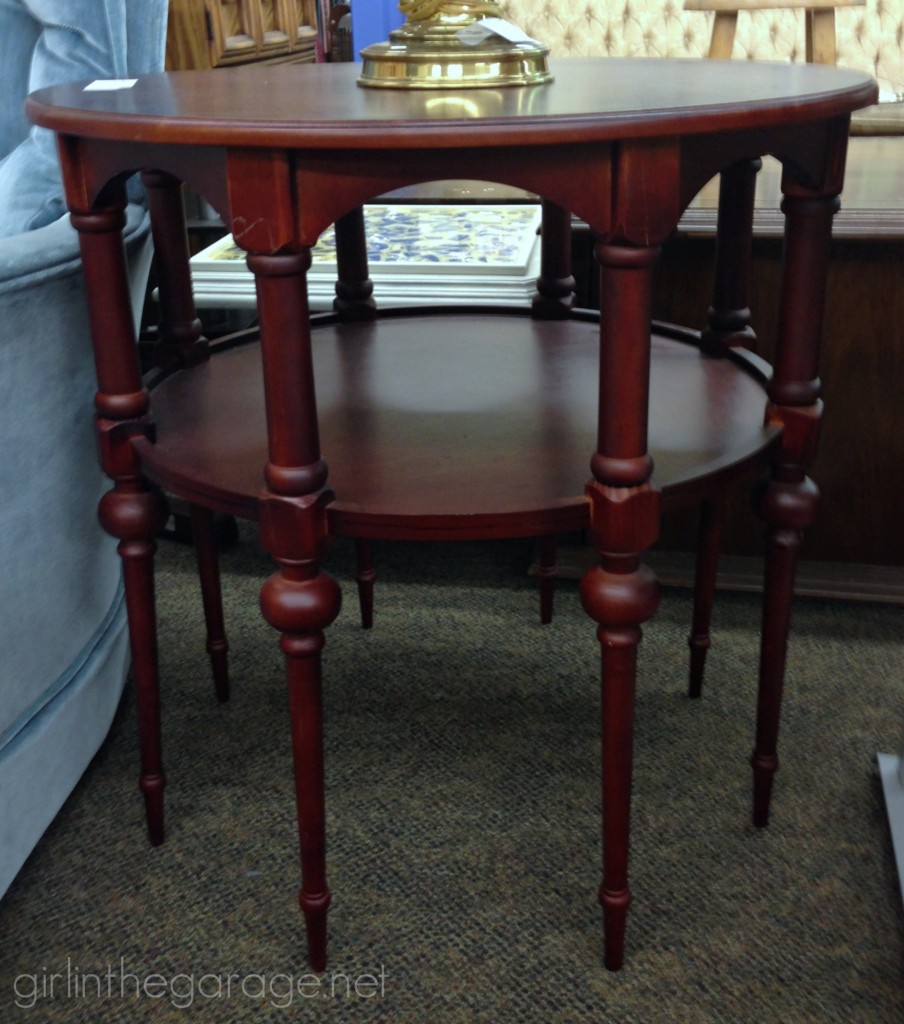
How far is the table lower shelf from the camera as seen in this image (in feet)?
2.94

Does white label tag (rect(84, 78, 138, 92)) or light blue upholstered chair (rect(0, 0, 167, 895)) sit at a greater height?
white label tag (rect(84, 78, 138, 92))

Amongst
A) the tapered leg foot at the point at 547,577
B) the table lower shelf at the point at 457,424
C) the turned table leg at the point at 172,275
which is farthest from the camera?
the tapered leg foot at the point at 547,577

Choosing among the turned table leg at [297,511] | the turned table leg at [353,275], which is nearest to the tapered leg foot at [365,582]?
the turned table leg at [353,275]

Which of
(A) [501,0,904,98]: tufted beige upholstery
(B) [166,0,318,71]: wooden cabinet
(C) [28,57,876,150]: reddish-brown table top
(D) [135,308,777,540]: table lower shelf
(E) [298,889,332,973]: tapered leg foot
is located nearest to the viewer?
(C) [28,57,876,150]: reddish-brown table top

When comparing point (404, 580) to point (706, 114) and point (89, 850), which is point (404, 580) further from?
point (706, 114)

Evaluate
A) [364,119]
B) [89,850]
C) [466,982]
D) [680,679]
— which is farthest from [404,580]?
[364,119]

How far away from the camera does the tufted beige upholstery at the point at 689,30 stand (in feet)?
12.8

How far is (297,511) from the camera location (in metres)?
0.84

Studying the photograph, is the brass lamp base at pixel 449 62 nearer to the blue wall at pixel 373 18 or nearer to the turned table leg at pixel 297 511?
the turned table leg at pixel 297 511

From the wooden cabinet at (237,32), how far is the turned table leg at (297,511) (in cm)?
253

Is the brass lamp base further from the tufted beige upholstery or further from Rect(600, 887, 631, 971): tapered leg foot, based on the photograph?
the tufted beige upholstery

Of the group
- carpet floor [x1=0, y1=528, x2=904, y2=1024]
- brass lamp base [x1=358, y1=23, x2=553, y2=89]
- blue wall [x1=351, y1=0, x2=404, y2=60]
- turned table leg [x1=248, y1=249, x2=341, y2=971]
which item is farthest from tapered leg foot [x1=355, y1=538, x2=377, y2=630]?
blue wall [x1=351, y1=0, x2=404, y2=60]

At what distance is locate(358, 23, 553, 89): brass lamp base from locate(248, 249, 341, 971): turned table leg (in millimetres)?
264

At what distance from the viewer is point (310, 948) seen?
1.02m
